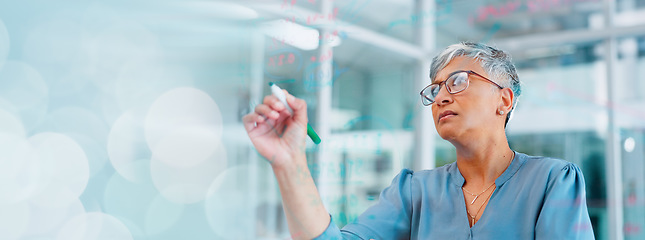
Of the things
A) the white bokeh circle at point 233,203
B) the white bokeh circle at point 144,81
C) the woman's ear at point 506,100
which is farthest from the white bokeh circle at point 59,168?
the woman's ear at point 506,100

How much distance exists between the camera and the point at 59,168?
45.1 inches

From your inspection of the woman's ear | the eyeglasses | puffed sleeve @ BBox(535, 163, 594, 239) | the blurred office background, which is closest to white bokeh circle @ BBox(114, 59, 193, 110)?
the blurred office background

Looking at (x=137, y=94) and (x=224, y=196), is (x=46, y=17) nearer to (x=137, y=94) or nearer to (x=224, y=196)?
(x=137, y=94)

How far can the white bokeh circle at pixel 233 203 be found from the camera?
63.5 inches

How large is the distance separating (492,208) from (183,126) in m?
0.83

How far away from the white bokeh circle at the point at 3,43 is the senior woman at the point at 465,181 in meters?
0.55

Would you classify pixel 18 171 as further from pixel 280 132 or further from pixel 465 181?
pixel 465 181

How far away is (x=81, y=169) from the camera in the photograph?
1186 millimetres

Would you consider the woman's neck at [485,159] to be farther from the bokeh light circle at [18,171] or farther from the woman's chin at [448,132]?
the bokeh light circle at [18,171]

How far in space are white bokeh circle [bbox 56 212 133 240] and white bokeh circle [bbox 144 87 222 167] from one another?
21 cm

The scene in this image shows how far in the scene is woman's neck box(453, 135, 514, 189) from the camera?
105 centimetres

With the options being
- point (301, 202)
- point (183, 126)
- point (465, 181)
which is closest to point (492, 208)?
point (465, 181)

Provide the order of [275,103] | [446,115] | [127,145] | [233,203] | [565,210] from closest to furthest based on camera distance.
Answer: [275,103] → [565,210] → [446,115] → [127,145] → [233,203]

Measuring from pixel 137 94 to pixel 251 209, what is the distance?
2.05 ft
